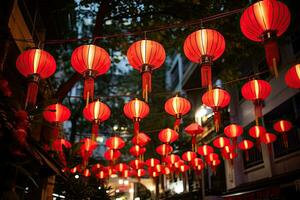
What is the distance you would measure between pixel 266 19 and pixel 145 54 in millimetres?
2745

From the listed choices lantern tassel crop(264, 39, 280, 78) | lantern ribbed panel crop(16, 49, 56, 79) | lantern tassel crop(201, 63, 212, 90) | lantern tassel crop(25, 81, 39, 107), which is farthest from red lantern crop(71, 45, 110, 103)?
lantern tassel crop(264, 39, 280, 78)

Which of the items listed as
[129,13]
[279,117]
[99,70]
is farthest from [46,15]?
[279,117]

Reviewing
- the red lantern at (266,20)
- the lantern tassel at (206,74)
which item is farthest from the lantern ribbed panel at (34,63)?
the red lantern at (266,20)

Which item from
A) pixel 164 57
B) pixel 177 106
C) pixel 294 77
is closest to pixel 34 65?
pixel 164 57

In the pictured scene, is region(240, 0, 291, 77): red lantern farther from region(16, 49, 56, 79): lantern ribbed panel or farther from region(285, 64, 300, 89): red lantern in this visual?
region(16, 49, 56, 79): lantern ribbed panel

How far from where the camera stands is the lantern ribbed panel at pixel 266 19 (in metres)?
5.87

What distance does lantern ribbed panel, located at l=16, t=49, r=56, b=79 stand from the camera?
7.14 metres

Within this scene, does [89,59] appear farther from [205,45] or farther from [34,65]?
[205,45]

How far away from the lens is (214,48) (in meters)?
6.62

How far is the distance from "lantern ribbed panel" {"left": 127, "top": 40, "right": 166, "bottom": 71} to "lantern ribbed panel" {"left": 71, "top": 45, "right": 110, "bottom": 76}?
27.3 inches

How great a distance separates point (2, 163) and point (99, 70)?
3296 millimetres

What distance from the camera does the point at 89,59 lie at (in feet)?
23.4

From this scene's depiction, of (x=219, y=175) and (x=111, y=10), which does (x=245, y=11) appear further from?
(x=219, y=175)

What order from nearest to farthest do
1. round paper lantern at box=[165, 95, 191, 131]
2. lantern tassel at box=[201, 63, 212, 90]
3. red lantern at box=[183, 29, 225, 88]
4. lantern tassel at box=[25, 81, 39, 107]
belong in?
lantern tassel at box=[201, 63, 212, 90] → red lantern at box=[183, 29, 225, 88] → lantern tassel at box=[25, 81, 39, 107] → round paper lantern at box=[165, 95, 191, 131]
